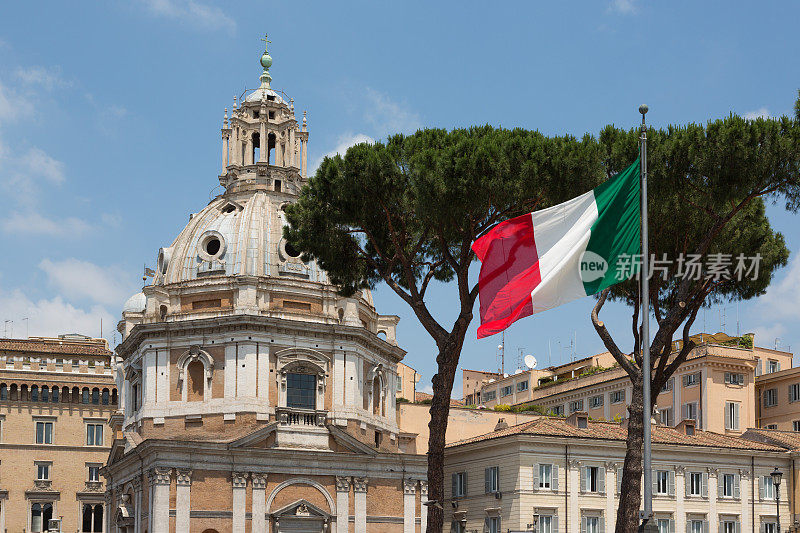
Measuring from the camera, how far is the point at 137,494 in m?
60.0

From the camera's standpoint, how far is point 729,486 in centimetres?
6172

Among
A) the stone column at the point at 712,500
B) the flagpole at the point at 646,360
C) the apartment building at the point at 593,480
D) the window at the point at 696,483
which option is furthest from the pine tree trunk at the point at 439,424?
the stone column at the point at 712,500

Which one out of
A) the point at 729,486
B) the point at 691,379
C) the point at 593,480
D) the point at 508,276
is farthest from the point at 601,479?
the point at 508,276

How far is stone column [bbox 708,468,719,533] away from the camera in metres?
60.2

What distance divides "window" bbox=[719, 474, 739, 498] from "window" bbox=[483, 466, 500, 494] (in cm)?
1217

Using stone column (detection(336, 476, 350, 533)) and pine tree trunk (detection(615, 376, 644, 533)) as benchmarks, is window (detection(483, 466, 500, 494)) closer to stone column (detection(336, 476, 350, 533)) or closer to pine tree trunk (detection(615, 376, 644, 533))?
stone column (detection(336, 476, 350, 533))

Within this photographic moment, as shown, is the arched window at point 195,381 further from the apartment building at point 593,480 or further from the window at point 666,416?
the window at point 666,416

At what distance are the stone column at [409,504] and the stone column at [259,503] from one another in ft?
25.3

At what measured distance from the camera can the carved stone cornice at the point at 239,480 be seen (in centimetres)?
5859

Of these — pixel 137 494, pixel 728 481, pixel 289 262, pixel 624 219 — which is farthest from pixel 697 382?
pixel 624 219

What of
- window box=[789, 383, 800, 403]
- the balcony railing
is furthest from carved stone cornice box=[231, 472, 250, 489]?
window box=[789, 383, 800, 403]

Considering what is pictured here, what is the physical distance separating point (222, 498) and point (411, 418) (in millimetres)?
18137

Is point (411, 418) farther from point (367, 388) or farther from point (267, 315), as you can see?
point (267, 315)

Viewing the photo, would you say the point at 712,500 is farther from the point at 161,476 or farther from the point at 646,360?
the point at 646,360
